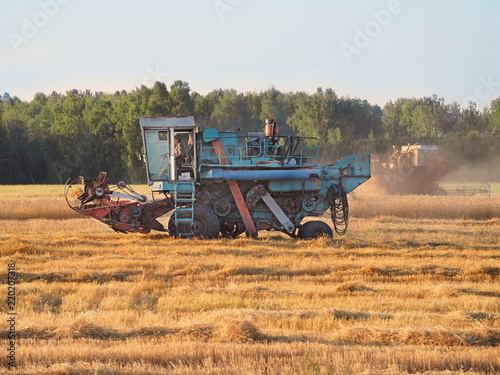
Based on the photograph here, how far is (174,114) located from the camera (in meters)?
53.9

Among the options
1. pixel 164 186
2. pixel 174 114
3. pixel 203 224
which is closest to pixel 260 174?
pixel 203 224

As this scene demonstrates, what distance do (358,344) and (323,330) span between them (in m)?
0.67

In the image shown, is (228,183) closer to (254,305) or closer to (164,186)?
(164,186)

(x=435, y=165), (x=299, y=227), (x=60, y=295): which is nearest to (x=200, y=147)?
(x=299, y=227)

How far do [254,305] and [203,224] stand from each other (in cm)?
647

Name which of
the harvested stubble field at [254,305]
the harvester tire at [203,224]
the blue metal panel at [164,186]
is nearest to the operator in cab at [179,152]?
the blue metal panel at [164,186]

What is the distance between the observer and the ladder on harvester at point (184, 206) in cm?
1452

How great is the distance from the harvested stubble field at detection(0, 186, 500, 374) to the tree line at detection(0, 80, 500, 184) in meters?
40.6

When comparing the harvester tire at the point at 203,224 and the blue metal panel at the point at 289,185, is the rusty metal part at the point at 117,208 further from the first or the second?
the blue metal panel at the point at 289,185

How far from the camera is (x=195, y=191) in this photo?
14891 mm

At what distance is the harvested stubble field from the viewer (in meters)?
5.68

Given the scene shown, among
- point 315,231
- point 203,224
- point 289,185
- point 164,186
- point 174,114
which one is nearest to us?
point 203,224

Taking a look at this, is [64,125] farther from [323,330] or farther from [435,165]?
[323,330]

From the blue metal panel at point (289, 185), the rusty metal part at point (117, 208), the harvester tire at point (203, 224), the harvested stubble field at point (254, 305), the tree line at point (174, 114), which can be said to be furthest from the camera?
the tree line at point (174, 114)
